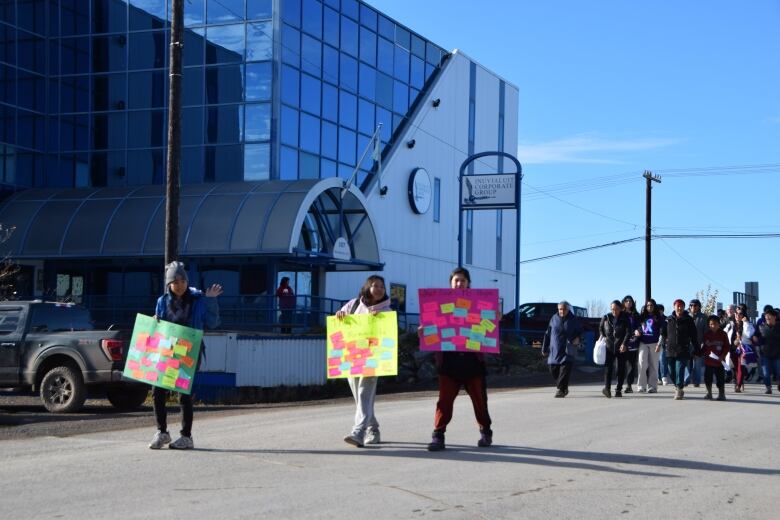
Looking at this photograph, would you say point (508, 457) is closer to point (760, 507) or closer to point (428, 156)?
point (760, 507)

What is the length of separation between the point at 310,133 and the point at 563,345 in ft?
67.4

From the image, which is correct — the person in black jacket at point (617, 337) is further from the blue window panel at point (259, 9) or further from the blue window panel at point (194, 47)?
the blue window panel at point (194, 47)

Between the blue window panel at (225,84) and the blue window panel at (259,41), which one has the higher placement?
the blue window panel at (259,41)

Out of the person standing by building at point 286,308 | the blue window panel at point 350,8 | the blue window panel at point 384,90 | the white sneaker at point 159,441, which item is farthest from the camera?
the blue window panel at point 384,90

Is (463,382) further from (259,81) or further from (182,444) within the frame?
(259,81)

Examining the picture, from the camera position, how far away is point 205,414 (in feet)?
55.1

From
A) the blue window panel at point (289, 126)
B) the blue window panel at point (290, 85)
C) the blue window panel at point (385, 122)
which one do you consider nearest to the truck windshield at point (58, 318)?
the blue window panel at point (289, 126)

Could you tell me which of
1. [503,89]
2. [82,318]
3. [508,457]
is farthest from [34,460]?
[503,89]

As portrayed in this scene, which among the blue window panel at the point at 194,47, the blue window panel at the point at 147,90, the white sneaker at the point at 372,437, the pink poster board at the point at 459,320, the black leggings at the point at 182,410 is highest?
the blue window panel at the point at 194,47

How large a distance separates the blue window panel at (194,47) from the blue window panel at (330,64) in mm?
4706

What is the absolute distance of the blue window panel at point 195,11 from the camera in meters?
36.0

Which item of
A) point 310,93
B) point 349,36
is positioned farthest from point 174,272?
point 349,36

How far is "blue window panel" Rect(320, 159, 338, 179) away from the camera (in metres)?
38.2

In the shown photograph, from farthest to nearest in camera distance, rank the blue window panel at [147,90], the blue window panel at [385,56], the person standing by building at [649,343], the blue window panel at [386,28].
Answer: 1. the blue window panel at [386,28]
2. the blue window panel at [385,56]
3. the blue window panel at [147,90]
4. the person standing by building at [649,343]
